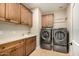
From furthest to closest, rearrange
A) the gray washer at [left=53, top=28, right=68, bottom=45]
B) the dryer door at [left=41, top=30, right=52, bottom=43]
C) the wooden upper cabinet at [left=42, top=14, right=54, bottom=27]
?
the dryer door at [left=41, top=30, right=52, bottom=43]
the gray washer at [left=53, top=28, right=68, bottom=45]
the wooden upper cabinet at [left=42, top=14, right=54, bottom=27]

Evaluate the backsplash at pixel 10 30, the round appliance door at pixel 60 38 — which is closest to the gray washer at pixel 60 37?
the round appliance door at pixel 60 38

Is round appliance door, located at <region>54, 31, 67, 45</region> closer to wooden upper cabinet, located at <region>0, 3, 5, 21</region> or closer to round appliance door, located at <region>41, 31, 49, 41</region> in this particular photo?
round appliance door, located at <region>41, 31, 49, 41</region>

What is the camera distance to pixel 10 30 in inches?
97.1

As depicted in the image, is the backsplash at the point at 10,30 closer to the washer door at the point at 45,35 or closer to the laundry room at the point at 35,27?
the laundry room at the point at 35,27

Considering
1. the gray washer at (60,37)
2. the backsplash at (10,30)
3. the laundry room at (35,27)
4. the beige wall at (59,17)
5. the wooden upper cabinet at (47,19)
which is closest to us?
the laundry room at (35,27)

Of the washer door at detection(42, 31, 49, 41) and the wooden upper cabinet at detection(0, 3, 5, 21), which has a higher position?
the wooden upper cabinet at detection(0, 3, 5, 21)

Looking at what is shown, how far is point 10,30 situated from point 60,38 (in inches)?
76.4

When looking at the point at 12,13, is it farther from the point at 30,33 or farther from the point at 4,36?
the point at 30,33

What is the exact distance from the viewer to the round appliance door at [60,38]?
11.2 ft

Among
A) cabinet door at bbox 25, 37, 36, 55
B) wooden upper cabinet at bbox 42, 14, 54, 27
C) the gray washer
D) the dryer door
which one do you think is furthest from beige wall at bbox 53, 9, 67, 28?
cabinet door at bbox 25, 37, 36, 55

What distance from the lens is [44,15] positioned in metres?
2.49

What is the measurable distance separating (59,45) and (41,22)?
1556mm

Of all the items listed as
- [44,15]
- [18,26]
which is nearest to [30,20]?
[18,26]

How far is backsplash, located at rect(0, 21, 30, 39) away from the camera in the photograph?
7.03 feet
